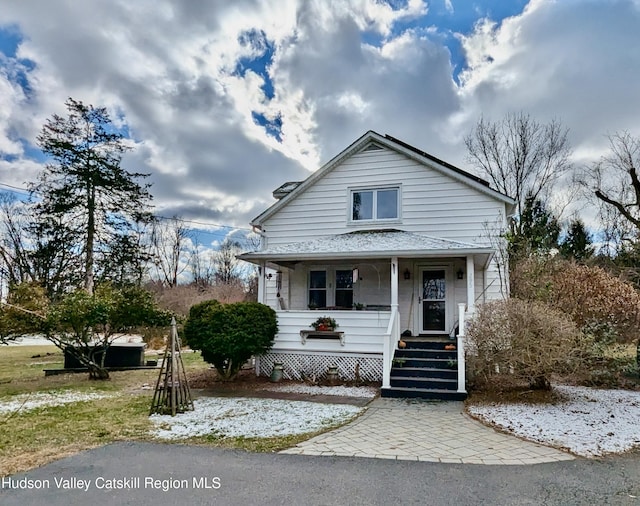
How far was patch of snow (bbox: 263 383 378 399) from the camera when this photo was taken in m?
9.28

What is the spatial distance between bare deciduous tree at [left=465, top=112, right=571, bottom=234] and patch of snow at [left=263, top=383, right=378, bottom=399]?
16012 millimetres

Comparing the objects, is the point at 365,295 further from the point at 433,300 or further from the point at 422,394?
the point at 422,394

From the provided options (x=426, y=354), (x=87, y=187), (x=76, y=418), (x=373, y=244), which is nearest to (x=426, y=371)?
(x=426, y=354)

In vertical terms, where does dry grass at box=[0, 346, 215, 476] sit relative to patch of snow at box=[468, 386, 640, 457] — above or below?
below

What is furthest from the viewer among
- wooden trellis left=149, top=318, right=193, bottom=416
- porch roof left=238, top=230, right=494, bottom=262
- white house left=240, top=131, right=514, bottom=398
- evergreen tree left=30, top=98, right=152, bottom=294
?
evergreen tree left=30, top=98, right=152, bottom=294

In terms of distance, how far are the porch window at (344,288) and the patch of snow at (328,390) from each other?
3.24 m

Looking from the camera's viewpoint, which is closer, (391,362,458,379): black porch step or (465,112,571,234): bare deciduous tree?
(391,362,458,379): black porch step

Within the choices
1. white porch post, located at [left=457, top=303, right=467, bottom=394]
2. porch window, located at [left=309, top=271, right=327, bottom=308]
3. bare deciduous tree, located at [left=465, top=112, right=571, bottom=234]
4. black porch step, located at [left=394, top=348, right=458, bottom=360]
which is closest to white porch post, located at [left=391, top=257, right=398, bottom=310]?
black porch step, located at [left=394, top=348, right=458, bottom=360]

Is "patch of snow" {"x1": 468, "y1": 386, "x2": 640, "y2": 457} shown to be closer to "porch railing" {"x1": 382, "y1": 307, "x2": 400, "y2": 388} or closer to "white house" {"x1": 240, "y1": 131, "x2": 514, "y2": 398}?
"white house" {"x1": 240, "y1": 131, "x2": 514, "y2": 398}

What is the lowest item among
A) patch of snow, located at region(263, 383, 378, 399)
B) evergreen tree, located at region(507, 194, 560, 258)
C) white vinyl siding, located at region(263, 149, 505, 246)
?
patch of snow, located at region(263, 383, 378, 399)

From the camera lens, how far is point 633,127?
17.4 metres

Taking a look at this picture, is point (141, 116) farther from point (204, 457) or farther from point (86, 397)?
point (204, 457)

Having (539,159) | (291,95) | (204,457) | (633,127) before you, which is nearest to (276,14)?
(291,95)

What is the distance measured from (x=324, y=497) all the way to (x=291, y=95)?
47.7 feet
